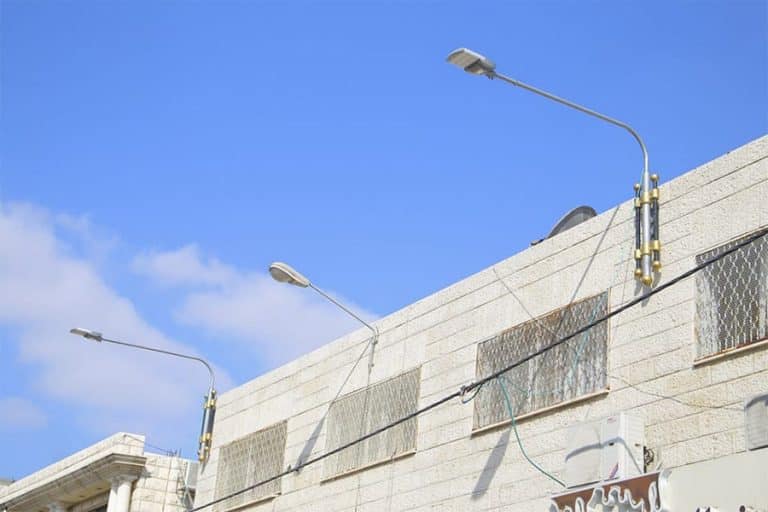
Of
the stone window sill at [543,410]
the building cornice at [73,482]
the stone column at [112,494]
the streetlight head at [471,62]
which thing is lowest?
the stone window sill at [543,410]

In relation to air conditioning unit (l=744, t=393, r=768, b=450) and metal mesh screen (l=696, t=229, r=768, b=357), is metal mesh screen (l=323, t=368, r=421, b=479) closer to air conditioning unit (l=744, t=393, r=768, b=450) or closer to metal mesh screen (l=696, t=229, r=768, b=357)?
metal mesh screen (l=696, t=229, r=768, b=357)

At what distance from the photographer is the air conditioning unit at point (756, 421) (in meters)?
12.3

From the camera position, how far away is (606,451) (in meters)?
13.9

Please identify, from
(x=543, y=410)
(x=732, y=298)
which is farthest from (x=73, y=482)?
(x=732, y=298)

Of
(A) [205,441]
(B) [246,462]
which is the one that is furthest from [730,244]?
(A) [205,441]

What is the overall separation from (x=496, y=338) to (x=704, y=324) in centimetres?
369

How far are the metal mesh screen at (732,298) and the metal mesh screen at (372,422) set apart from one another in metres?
5.37

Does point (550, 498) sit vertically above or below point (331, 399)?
below

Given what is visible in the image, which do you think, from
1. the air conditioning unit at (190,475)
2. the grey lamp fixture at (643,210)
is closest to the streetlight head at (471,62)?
the grey lamp fixture at (643,210)

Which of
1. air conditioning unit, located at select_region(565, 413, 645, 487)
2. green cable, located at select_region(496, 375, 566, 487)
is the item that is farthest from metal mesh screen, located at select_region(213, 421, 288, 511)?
air conditioning unit, located at select_region(565, 413, 645, 487)

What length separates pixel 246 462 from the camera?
2188 cm

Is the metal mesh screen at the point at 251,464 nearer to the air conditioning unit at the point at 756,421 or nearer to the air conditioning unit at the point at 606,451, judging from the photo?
the air conditioning unit at the point at 606,451

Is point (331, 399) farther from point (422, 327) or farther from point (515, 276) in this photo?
point (515, 276)

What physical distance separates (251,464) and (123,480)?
5.17 m
